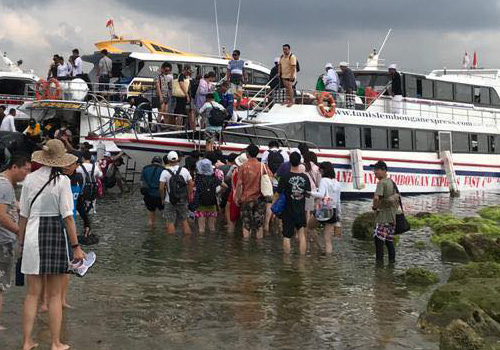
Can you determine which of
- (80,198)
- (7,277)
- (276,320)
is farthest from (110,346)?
(80,198)

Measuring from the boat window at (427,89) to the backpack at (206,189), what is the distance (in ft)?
46.6

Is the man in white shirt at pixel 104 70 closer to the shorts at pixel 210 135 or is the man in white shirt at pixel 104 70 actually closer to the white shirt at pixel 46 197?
the shorts at pixel 210 135

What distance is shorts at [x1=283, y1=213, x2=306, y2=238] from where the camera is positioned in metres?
11.8

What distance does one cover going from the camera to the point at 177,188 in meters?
13.4

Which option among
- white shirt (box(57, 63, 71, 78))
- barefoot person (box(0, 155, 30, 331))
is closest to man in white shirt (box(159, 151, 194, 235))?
barefoot person (box(0, 155, 30, 331))

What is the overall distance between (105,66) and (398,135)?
33.9 ft

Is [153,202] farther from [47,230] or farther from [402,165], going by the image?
[402,165]

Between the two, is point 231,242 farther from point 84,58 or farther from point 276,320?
point 84,58

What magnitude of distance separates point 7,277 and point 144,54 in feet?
64.7

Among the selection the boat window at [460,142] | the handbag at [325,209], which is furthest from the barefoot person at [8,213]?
the boat window at [460,142]

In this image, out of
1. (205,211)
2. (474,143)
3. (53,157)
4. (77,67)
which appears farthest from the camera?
(474,143)

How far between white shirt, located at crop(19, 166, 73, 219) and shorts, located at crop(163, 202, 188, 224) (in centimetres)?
729

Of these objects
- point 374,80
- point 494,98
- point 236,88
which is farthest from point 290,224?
point 494,98

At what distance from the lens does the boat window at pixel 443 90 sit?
2648 centimetres
